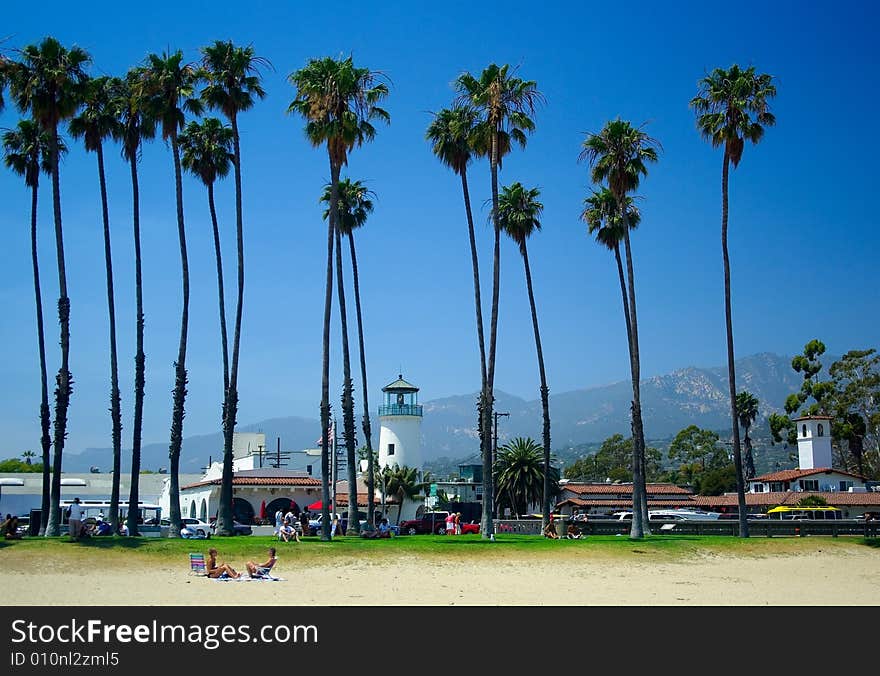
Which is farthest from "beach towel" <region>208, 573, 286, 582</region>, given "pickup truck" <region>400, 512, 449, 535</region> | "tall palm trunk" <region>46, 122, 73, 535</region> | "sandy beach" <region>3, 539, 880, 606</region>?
"pickup truck" <region>400, 512, 449, 535</region>

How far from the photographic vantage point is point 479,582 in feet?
95.9

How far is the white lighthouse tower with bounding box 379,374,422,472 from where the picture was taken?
2970 inches

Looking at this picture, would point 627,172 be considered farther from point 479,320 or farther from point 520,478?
point 520,478

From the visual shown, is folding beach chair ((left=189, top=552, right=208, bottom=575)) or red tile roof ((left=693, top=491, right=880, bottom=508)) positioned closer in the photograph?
folding beach chair ((left=189, top=552, right=208, bottom=575))

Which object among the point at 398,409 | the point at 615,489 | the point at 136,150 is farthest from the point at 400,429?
the point at 136,150

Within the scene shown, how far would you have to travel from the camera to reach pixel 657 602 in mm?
25391

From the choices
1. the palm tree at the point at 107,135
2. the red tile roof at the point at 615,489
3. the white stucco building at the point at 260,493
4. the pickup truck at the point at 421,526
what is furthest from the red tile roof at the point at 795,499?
the palm tree at the point at 107,135

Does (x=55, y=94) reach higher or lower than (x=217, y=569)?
higher

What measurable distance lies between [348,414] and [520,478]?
93.6 feet

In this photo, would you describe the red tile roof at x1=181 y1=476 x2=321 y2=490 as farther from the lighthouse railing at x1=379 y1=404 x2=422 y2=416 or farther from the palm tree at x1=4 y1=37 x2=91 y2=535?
the palm tree at x1=4 y1=37 x2=91 y2=535

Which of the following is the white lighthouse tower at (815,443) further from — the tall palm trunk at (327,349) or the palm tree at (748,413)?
the tall palm trunk at (327,349)

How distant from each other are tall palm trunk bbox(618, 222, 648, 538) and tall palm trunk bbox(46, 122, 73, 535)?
2405cm

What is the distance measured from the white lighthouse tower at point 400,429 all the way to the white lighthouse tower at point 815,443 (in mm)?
35539
